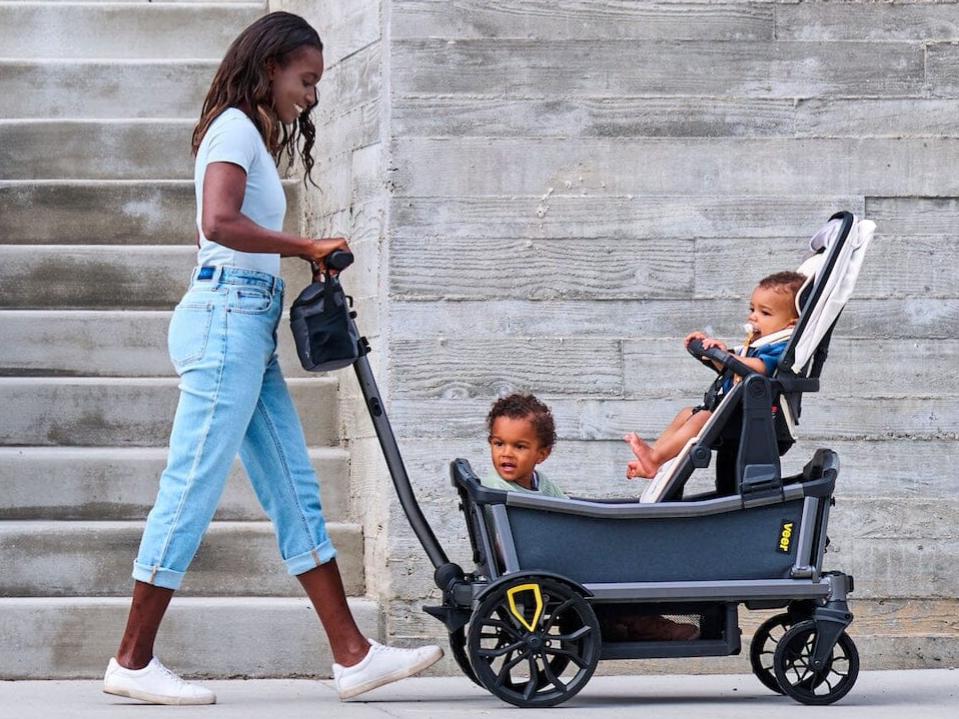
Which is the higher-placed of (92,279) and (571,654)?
(92,279)

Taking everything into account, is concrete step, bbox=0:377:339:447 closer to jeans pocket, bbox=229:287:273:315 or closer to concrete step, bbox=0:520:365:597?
concrete step, bbox=0:520:365:597

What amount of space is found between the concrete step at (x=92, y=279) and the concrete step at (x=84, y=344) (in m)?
0.22

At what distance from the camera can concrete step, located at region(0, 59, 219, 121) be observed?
7.54m

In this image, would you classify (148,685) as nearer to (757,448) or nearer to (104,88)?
(757,448)

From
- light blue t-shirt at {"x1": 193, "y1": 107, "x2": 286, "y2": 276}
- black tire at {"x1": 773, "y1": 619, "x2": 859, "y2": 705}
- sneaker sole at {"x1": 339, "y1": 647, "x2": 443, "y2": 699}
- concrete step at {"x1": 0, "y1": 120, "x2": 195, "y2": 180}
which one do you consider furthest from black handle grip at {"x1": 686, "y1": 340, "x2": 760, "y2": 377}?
concrete step at {"x1": 0, "y1": 120, "x2": 195, "y2": 180}

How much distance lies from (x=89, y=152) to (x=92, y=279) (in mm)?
830

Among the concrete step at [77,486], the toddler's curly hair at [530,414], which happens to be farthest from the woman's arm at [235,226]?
the concrete step at [77,486]

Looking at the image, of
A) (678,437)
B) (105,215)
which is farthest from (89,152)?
(678,437)

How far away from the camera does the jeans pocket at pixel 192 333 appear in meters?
4.58

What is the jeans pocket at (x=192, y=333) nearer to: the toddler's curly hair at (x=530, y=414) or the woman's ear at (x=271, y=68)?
the woman's ear at (x=271, y=68)

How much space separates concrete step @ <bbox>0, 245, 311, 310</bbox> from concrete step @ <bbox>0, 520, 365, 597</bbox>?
1.12 meters

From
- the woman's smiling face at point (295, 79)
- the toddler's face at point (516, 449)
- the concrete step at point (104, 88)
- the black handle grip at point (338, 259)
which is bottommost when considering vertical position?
the toddler's face at point (516, 449)

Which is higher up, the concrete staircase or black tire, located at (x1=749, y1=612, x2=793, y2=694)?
the concrete staircase

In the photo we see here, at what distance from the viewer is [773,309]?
4.84m
